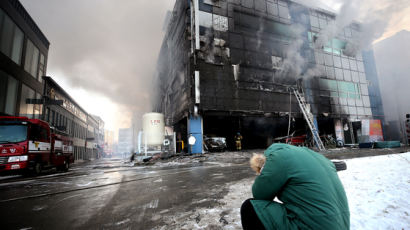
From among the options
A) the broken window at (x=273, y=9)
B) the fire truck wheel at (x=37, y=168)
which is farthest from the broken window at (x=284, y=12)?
the fire truck wheel at (x=37, y=168)

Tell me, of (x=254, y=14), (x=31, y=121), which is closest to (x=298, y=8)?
(x=254, y=14)

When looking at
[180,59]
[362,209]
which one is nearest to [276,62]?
[180,59]

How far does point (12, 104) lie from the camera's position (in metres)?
17.2

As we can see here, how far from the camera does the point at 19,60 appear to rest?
18.4 metres

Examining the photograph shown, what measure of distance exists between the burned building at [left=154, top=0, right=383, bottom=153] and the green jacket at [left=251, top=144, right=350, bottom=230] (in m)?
16.2

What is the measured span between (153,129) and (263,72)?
1374 cm

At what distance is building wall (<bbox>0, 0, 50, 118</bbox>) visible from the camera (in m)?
16.1

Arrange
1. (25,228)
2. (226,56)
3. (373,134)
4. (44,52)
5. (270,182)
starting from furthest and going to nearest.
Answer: (373,134), (44,52), (226,56), (25,228), (270,182)

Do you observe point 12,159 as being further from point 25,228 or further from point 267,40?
point 267,40

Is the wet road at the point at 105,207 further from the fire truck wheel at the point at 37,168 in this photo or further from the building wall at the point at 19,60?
the building wall at the point at 19,60

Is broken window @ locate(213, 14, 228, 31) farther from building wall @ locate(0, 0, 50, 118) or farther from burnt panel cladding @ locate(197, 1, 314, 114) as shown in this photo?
building wall @ locate(0, 0, 50, 118)

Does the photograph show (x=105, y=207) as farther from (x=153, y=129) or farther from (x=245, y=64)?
(x=245, y=64)

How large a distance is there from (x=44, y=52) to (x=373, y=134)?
141ft

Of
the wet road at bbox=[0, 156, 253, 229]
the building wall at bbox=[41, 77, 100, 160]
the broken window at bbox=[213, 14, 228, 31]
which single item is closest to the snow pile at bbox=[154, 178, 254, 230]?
the wet road at bbox=[0, 156, 253, 229]
